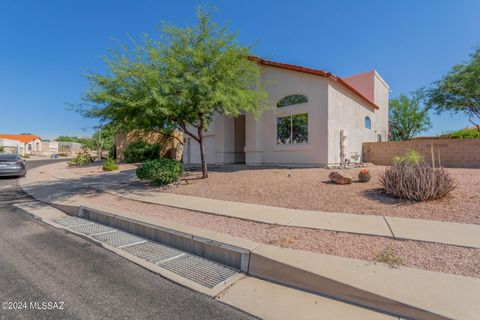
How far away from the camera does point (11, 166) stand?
1539 centimetres

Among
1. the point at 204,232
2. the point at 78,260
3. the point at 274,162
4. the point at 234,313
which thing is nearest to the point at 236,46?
the point at 274,162

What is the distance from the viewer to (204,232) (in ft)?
16.4

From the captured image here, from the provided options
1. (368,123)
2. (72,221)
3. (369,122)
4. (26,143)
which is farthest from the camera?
(26,143)

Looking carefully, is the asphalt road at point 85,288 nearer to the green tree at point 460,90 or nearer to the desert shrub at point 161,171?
the desert shrub at point 161,171

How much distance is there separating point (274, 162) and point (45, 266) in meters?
11.4

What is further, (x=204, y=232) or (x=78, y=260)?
(x=204, y=232)

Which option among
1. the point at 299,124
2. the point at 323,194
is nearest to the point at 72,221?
the point at 323,194

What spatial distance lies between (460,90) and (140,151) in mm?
25258

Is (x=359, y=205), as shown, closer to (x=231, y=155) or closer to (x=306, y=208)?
(x=306, y=208)

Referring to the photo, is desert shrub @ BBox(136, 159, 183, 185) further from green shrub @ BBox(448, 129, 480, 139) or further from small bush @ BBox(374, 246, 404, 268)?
green shrub @ BBox(448, 129, 480, 139)

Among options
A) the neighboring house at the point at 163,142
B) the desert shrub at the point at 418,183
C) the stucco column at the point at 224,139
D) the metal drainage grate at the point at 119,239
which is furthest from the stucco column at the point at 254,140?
the neighboring house at the point at 163,142

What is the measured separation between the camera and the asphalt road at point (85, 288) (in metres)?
2.94

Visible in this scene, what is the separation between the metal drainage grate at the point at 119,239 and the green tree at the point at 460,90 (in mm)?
22206

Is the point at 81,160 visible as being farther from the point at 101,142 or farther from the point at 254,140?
the point at 254,140
